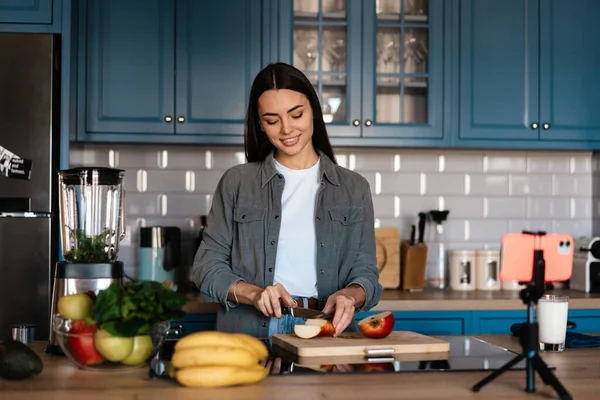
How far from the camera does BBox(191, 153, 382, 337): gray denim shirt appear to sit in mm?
2486

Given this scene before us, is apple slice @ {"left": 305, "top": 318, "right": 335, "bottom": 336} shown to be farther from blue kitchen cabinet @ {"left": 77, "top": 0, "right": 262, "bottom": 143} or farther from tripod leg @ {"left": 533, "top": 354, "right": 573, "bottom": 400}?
blue kitchen cabinet @ {"left": 77, "top": 0, "right": 262, "bottom": 143}

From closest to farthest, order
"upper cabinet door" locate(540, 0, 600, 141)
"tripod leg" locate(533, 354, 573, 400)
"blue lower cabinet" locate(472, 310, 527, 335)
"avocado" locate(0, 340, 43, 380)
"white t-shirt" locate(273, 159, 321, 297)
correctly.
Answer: "tripod leg" locate(533, 354, 573, 400) < "avocado" locate(0, 340, 43, 380) < "white t-shirt" locate(273, 159, 321, 297) < "blue lower cabinet" locate(472, 310, 527, 335) < "upper cabinet door" locate(540, 0, 600, 141)

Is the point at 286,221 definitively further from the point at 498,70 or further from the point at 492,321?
the point at 498,70

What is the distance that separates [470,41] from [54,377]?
8.94 ft

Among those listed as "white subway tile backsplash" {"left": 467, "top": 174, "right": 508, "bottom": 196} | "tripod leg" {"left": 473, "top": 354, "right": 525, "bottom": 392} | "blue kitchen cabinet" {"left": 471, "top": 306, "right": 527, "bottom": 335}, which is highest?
"white subway tile backsplash" {"left": 467, "top": 174, "right": 508, "bottom": 196}

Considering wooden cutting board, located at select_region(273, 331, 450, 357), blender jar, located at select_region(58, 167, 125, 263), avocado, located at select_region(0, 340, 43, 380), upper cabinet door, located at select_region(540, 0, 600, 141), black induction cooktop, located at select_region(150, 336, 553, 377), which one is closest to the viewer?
avocado, located at select_region(0, 340, 43, 380)

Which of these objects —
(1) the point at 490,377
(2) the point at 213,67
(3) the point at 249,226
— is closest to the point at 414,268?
(2) the point at 213,67

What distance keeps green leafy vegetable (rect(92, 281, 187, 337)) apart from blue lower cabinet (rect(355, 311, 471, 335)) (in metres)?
1.85

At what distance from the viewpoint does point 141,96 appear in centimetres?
361

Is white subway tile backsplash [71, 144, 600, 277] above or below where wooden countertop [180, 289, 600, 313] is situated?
above

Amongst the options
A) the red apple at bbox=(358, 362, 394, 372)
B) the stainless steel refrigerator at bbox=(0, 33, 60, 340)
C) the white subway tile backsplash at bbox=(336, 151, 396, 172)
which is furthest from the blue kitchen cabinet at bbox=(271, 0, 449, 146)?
the red apple at bbox=(358, 362, 394, 372)

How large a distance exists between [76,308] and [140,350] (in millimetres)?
154

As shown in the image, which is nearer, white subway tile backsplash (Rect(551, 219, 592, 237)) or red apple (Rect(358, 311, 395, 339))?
red apple (Rect(358, 311, 395, 339))

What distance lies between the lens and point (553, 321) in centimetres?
202
